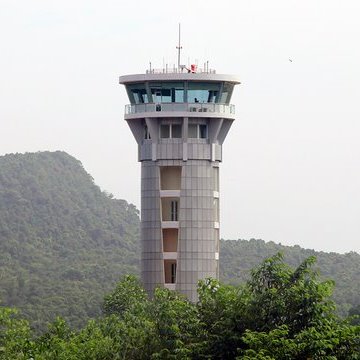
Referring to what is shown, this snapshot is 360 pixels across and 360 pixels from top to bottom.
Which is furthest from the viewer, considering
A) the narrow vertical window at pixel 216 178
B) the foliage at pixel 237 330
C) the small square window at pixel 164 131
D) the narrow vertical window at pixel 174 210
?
the narrow vertical window at pixel 216 178

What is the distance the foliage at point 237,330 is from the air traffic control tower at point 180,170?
2310cm

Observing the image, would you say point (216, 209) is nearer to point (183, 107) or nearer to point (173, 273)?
point (173, 273)

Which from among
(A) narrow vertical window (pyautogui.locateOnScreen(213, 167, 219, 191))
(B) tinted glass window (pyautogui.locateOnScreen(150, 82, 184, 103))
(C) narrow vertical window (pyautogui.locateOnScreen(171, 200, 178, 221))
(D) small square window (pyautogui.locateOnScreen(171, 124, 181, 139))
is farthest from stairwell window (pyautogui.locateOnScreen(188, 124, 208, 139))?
(C) narrow vertical window (pyautogui.locateOnScreen(171, 200, 178, 221))

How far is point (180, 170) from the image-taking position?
9506 centimetres

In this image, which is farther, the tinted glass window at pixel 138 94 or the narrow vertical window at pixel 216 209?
the tinted glass window at pixel 138 94

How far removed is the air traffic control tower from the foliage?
23096 millimetres

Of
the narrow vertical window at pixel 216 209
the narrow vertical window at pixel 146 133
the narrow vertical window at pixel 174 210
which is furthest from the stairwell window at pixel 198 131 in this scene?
the narrow vertical window at pixel 174 210

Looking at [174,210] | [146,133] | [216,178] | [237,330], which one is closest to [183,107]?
[146,133]

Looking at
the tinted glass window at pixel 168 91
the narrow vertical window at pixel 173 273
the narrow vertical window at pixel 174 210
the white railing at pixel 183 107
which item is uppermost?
the tinted glass window at pixel 168 91

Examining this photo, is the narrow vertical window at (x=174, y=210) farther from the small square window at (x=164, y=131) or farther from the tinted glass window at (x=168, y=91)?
the tinted glass window at (x=168, y=91)

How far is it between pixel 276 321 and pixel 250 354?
5504 mm

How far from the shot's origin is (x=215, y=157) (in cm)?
9512

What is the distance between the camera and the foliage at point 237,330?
5856cm

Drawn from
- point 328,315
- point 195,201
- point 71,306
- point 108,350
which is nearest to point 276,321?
point 328,315
